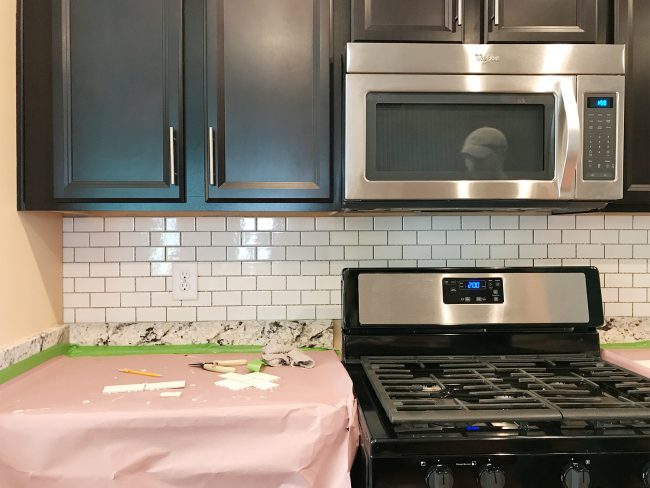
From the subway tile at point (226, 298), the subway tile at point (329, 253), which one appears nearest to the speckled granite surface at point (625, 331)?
the subway tile at point (329, 253)

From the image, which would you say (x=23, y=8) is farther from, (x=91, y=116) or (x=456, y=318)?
(x=456, y=318)

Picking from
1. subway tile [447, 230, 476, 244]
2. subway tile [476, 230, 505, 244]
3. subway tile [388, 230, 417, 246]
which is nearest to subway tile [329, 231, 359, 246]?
subway tile [388, 230, 417, 246]

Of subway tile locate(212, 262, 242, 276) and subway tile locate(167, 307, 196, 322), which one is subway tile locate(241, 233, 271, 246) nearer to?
subway tile locate(212, 262, 242, 276)

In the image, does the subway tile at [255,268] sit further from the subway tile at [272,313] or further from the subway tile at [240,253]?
the subway tile at [272,313]

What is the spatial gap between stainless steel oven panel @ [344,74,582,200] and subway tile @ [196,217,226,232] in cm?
57

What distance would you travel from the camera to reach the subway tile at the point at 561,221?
1858 millimetres

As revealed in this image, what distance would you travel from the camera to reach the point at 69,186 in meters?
1.49

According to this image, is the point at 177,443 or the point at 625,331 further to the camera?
the point at 625,331

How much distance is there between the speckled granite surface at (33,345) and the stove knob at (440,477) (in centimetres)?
114

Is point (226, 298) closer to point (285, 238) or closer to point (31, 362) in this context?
point (285, 238)

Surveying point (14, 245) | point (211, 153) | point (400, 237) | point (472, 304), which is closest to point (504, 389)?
point (472, 304)

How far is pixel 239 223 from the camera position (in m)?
1.81

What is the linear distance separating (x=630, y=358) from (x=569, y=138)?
0.77 metres

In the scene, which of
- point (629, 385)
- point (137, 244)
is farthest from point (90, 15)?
point (629, 385)
